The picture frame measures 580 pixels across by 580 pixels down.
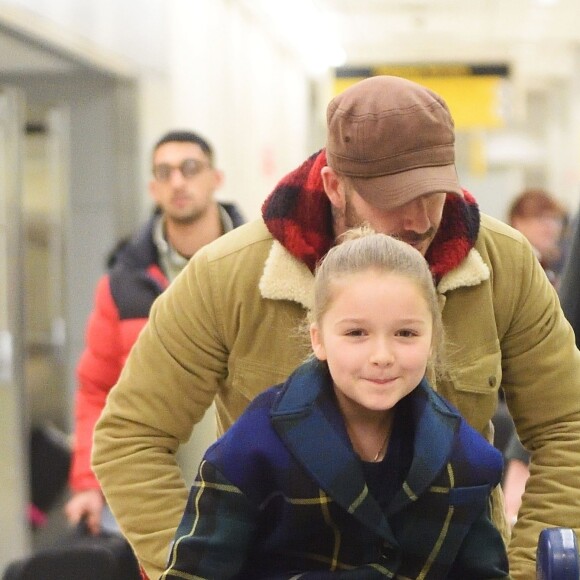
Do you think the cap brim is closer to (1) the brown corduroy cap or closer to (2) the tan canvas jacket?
(1) the brown corduroy cap

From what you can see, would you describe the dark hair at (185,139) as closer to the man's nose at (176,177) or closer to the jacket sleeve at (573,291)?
the man's nose at (176,177)

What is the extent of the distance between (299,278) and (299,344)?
0.12 metres

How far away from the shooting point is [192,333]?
2027 mm

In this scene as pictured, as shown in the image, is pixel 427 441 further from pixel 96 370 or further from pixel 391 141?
pixel 96 370

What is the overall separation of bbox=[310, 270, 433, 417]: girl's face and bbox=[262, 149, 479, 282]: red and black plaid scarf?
30 centimetres

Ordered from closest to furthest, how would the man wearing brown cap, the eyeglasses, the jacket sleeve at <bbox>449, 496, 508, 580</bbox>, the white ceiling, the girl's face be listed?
the girl's face
the jacket sleeve at <bbox>449, 496, 508, 580</bbox>
the man wearing brown cap
the eyeglasses
the white ceiling

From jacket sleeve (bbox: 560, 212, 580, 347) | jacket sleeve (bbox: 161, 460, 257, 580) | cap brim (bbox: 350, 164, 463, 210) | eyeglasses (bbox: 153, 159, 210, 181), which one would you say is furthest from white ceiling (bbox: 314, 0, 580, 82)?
jacket sleeve (bbox: 161, 460, 257, 580)

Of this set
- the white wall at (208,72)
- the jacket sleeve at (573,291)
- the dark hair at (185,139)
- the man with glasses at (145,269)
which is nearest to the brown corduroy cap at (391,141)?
the jacket sleeve at (573,291)

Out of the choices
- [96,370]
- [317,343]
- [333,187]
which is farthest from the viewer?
[96,370]

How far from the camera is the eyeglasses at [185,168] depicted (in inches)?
146

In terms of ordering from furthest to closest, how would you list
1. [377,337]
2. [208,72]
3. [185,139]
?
[208,72]
[185,139]
[377,337]

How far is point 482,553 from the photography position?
176 cm

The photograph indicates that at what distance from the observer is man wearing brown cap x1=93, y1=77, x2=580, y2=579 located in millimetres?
2000

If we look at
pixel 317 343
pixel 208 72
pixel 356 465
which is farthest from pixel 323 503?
pixel 208 72
